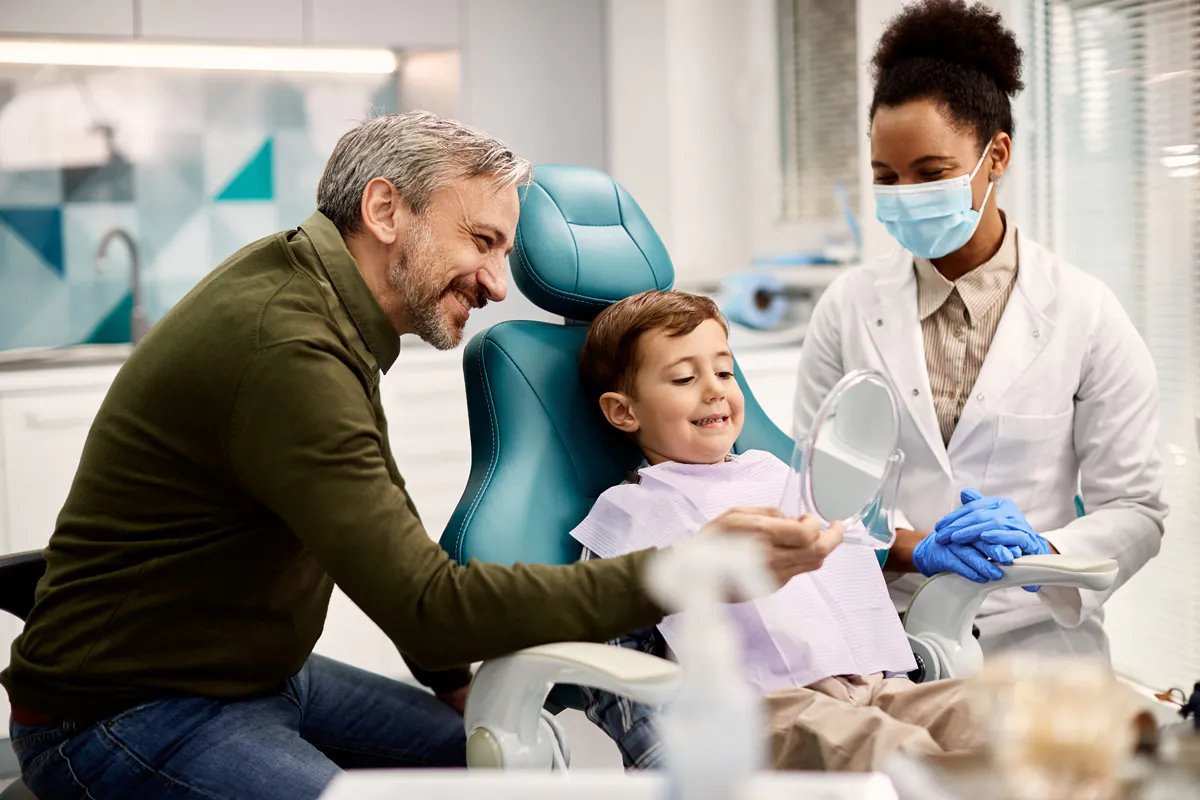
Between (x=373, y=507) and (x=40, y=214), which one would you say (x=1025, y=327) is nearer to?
(x=373, y=507)

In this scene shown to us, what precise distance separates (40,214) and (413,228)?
2.44 m

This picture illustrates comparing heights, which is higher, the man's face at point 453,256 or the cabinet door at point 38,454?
the man's face at point 453,256

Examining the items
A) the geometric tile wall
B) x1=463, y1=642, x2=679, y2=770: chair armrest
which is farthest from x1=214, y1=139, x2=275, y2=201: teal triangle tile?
x1=463, y1=642, x2=679, y2=770: chair armrest

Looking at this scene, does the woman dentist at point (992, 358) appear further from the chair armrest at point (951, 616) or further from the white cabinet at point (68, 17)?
the white cabinet at point (68, 17)

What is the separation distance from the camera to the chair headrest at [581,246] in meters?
1.67

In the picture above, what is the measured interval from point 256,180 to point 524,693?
279 centimetres

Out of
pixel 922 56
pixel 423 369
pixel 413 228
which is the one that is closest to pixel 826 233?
pixel 423 369

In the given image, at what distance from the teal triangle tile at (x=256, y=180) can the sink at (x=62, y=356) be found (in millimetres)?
595

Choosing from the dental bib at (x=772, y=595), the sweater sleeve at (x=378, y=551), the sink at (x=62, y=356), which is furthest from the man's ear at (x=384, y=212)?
the sink at (x=62, y=356)

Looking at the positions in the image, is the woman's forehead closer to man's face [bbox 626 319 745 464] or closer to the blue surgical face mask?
the blue surgical face mask

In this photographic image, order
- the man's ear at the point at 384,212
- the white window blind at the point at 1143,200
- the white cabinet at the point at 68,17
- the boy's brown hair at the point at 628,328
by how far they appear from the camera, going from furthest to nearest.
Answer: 1. the white cabinet at the point at 68,17
2. the white window blind at the point at 1143,200
3. the boy's brown hair at the point at 628,328
4. the man's ear at the point at 384,212

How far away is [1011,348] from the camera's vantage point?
6.06ft

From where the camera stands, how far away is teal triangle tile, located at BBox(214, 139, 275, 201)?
11.8ft

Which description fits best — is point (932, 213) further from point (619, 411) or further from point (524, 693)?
point (524, 693)
